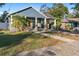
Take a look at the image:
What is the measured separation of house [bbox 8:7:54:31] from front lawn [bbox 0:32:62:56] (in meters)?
0.13

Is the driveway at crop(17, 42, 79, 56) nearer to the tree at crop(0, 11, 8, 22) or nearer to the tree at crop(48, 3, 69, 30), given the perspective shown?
the tree at crop(48, 3, 69, 30)

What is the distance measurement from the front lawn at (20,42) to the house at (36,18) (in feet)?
0.44

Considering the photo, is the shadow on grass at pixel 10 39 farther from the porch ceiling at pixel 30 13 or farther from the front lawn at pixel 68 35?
the front lawn at pixel 68 35

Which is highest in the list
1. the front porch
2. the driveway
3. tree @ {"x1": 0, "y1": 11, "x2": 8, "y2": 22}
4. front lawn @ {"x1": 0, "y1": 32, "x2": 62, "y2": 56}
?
tree @ {"x1": 0, "y1": 11, "x2": 8, "y2": 22}

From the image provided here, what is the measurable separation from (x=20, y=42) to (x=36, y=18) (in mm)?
493

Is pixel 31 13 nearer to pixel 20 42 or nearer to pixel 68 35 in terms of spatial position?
pixel 20 42

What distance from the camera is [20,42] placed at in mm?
5375

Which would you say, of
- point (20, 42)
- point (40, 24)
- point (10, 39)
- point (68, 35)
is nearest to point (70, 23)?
point (68, 35)

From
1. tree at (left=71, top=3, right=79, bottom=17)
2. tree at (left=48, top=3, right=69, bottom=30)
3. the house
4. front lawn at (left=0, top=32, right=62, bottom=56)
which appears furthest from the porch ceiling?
tree at (left=71, top=3, right=79, bottom=17)

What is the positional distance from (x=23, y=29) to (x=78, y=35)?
91cm

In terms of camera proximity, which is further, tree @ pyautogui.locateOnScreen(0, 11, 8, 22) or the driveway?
tree @ pyautogui.locateOnScreen(0, 11, 8, 22)

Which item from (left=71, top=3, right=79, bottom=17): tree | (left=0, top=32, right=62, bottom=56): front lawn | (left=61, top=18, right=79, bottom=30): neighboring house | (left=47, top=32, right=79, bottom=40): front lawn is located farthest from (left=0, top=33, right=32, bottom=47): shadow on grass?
(left=71, top=3, right=79, bottom=17): tree

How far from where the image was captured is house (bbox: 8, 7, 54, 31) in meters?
5.44

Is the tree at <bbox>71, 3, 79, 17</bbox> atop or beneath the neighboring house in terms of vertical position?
atop
